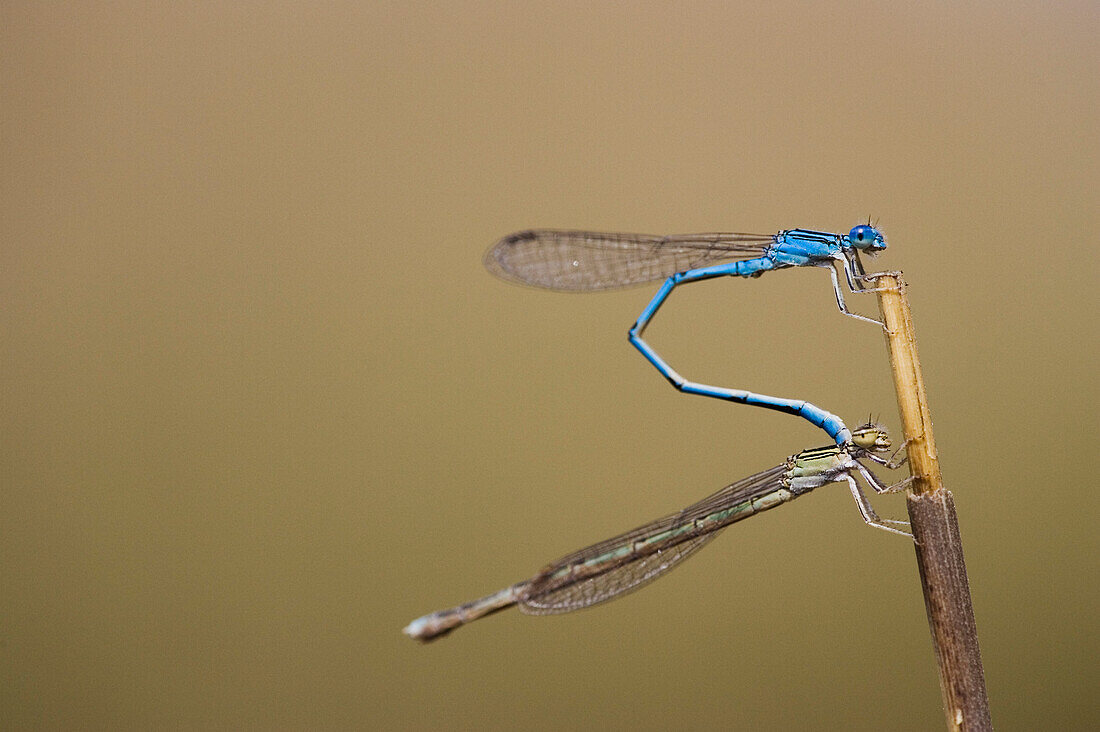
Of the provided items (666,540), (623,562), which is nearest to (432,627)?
(623,562)

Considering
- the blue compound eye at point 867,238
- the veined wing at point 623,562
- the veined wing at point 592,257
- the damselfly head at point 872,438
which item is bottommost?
the veined wing at point 623,562

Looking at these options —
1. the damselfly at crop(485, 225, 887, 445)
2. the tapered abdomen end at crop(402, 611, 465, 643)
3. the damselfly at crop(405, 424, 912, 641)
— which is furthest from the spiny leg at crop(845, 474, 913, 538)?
the tapered abdomen end at crop(402, 611, 465, 643)

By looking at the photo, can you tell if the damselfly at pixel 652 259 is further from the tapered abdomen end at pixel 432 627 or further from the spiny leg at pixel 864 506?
the tapered abdomen end at pixel 432 627

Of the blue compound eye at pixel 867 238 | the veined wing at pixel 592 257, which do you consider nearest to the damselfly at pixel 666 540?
the blue compound eye at pixel 867 238

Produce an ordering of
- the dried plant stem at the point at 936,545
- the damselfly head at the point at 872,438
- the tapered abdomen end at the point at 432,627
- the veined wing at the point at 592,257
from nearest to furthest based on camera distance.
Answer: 1. the dried plant stem at the point at 936,545
2. the damselfly head at the point at 872,438
3. the tapered abdomen end at the point at 432,627
4. the veined wing at the point at 592,257

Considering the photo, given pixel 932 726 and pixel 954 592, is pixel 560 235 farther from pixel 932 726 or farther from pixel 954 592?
pixel 932 726

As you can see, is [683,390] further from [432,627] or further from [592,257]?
[432,627]

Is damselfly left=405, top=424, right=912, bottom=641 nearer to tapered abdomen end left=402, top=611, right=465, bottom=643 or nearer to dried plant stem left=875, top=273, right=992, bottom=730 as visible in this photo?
tapered abdomen end left=402, top=611, right=465, bottom=643

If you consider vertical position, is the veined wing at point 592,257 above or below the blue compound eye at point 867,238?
above
